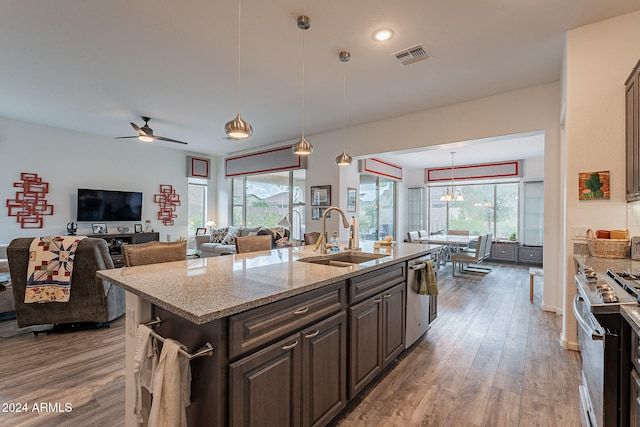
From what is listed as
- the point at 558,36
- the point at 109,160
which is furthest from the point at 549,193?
the point at 109,160

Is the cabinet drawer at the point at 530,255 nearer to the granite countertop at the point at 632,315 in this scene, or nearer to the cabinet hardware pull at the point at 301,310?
the granite countertop at the point at 632,315

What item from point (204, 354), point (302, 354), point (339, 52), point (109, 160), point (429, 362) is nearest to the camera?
point (204, 354)

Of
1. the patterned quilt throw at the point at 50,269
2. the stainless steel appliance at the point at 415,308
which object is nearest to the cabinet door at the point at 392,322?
the stainless steel appliance at the point at 415,308

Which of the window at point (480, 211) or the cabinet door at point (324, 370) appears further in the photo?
the window at point (480, 211)

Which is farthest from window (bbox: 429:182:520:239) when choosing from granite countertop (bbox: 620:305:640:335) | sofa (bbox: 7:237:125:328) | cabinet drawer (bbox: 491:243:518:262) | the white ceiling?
sofa (bbox: 7:237:125:328)

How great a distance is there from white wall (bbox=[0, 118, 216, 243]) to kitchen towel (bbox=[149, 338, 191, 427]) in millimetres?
6326

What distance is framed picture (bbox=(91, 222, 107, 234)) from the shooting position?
242 inches

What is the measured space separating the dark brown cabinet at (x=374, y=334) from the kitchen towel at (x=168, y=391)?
3.32 ft

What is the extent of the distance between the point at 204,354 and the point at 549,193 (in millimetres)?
4285

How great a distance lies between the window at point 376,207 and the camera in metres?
7.08

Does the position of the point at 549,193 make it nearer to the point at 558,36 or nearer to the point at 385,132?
the point at 558,36

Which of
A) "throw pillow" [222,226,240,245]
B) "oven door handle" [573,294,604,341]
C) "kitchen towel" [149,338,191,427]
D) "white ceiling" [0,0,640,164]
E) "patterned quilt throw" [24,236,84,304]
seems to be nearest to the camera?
"kitchen towel" [149,338,191,427]

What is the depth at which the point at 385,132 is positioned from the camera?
5.12 m

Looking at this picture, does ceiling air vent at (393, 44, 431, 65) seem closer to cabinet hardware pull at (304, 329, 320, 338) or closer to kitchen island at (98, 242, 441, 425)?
kitchen island at (98, 242, 441, 425)
